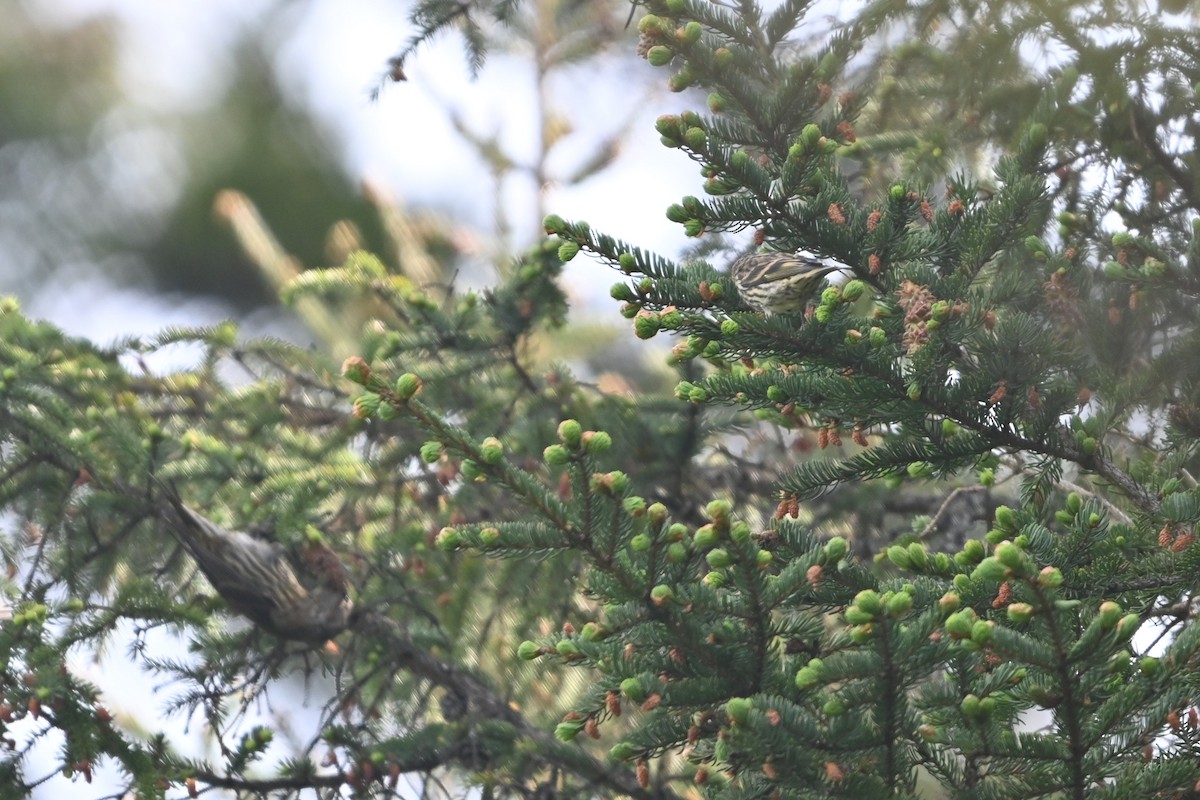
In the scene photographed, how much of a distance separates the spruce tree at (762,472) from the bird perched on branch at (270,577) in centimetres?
5

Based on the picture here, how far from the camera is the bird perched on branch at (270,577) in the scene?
8.68ft

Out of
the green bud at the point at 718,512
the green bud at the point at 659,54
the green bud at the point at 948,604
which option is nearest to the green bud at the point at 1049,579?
the green bud at the point at 948,604

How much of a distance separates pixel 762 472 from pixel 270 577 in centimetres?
152

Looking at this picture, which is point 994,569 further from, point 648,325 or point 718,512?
point 648,325

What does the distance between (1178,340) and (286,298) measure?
95.9 inches

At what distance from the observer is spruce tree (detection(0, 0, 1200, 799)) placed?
146 cm

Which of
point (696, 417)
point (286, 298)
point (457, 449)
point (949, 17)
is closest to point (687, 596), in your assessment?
point (457, 449)

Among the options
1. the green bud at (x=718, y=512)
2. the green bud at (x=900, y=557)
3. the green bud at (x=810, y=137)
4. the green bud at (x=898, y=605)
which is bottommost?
the green bud at (x=898, y=605)

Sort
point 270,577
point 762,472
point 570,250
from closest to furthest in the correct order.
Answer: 1. point 570,250
2. point 270,577
3. point 762,472

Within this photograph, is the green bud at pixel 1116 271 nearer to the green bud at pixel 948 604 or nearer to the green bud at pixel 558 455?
the green bud at pixel 948 604

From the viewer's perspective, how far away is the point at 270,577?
9.16 feet

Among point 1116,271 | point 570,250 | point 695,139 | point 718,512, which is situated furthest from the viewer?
point 1116,271

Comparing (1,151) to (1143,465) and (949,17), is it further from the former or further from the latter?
(1143,465)

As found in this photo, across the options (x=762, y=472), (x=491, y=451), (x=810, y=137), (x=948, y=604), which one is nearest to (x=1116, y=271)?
(x=810, y=137)
